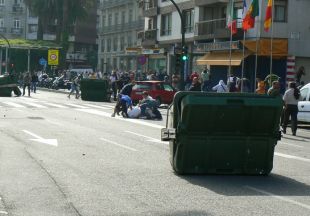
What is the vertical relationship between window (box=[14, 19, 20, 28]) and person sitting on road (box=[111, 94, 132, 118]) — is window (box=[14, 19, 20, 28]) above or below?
above

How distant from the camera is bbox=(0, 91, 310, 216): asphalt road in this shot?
8734 millimetres

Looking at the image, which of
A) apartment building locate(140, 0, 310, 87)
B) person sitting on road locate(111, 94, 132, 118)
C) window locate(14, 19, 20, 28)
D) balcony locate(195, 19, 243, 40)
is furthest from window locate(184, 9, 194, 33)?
window locate(14, 19, 20, 28)

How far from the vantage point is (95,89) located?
1672 inches

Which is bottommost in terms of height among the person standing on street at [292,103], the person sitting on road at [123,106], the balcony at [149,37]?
the person sitting on road at [123,106]

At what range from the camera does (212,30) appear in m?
50.4

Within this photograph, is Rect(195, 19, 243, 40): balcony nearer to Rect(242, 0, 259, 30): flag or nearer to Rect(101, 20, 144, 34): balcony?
Rect(242, 0, 259, 30): flag

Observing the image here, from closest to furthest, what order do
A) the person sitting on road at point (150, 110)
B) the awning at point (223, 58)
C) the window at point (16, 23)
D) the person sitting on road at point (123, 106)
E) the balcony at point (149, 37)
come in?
the person sitting on road at point (150, 110) → the person sitting on road at point (123, 106) → the awning at point (223, 58) → the balcony at point (149, 37) → the window at point (16, 23)

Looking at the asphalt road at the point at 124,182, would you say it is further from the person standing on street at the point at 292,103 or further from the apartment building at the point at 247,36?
the apartment building at the point at 247,36

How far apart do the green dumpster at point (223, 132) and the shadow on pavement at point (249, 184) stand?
0.18 metres

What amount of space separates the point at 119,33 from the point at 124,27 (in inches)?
82.8

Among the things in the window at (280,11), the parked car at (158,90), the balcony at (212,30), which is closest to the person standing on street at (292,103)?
the parked car at (158,90)

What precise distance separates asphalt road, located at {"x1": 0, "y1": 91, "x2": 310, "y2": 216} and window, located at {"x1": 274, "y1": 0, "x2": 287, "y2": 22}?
1085 inches

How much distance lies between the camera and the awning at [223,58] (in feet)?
145

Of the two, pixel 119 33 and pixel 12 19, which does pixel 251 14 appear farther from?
pixel 12 19
